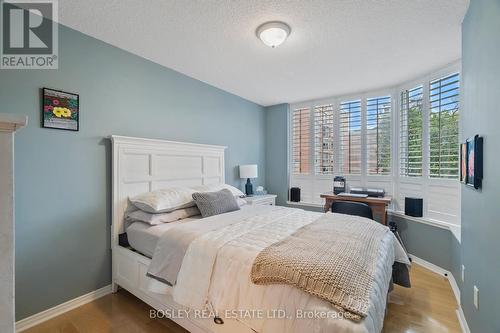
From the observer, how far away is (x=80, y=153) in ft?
7.17

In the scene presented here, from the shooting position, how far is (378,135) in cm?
369

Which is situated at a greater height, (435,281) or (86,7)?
(86,7)

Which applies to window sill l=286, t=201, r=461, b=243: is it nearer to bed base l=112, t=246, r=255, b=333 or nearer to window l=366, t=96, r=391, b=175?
window l=366, t=96, r=391, b=175

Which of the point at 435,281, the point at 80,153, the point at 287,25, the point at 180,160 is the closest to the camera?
the point at 287,25

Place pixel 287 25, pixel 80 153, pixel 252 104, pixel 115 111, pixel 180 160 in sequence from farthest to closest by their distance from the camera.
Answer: pixel 252 104, pixel 180 160, pixel 115 111, pixel 80 153, pixel 287 25

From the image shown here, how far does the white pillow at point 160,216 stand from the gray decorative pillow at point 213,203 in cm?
15

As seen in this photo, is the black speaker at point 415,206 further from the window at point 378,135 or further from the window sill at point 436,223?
the window at point 378,135

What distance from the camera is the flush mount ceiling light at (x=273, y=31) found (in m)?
1.98

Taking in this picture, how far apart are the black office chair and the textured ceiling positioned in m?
1.73

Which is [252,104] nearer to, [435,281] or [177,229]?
[177,229]

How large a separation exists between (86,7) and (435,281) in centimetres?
430

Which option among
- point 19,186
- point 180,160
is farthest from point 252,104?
point 19,186

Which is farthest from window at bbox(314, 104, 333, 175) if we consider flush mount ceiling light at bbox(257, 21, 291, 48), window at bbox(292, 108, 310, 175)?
flush mount ceiling light at bbox(257, 21, 291, 48)

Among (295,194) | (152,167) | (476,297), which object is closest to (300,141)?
(295,194)
